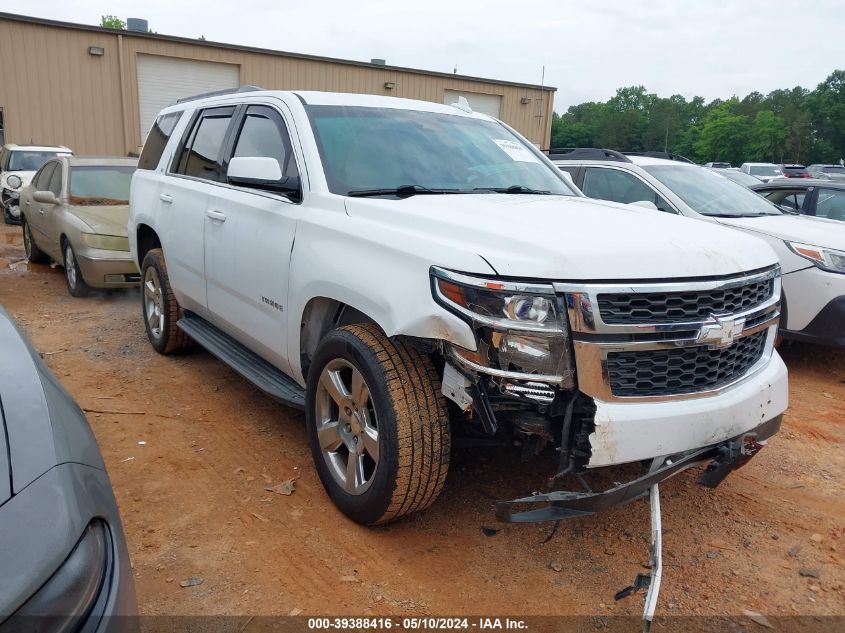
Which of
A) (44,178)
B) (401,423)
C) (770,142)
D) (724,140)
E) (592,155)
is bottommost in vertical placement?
(401,423)

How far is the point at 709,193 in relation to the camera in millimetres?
6863

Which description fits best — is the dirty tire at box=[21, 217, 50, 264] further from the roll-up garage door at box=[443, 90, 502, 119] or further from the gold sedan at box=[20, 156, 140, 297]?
the roll-up garage door at box=[443, 90, 502, 119]

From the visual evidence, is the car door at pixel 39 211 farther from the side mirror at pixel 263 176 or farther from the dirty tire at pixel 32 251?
the side mirror at pixel 263 176

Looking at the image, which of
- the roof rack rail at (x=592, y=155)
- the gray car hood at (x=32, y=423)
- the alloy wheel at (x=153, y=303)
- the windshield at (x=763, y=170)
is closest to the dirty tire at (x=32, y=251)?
the alloy wheel at (x=153, y=303)

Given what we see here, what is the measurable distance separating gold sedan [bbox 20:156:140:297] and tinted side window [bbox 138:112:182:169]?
1.71 metres

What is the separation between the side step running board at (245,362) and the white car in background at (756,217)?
2.57m

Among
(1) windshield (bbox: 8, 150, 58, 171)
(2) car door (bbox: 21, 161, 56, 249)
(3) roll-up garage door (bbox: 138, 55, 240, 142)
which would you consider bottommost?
(2) car door (bbox: 21, 161, 56, 249)

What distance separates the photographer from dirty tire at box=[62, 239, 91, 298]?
7.70 m

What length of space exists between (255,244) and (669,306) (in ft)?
7.35

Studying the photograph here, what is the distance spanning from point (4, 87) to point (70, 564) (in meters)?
20.2

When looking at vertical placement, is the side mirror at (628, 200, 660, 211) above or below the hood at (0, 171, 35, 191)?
above

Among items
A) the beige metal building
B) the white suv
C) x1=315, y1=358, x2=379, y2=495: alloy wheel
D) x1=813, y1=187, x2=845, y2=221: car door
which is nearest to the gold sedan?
the white suv

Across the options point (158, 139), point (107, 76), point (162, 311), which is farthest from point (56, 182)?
point (107, 76)

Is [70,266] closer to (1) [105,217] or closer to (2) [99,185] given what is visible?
(1) [105,217]
